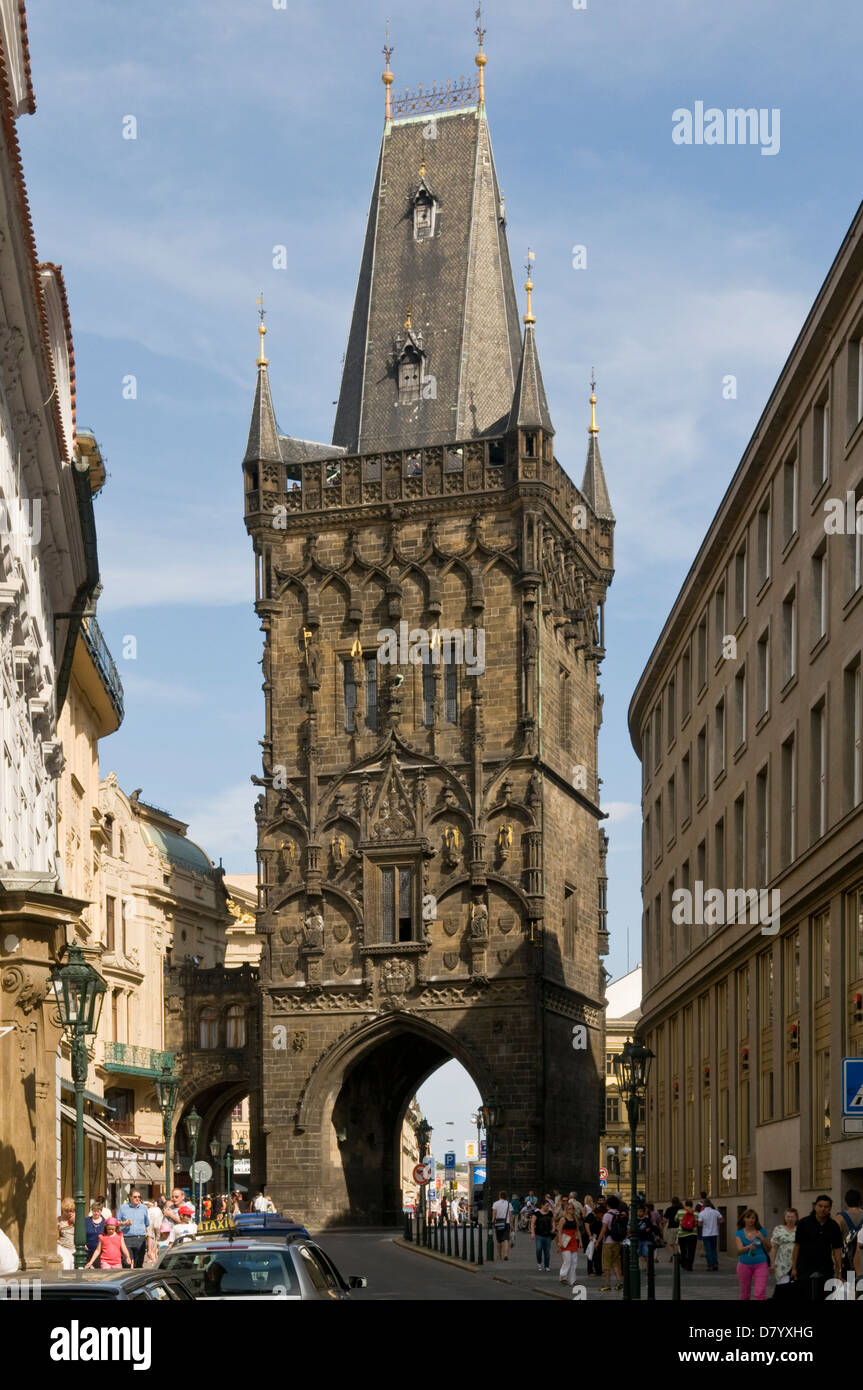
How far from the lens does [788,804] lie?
36.5 m

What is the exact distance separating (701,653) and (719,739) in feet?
13.3

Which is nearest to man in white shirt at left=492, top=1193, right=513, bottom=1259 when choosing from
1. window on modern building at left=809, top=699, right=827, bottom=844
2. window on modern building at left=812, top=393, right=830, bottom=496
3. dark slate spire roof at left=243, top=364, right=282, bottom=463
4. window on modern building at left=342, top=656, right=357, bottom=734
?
window on modern building at left=809, top=699, right=827, bottom=844

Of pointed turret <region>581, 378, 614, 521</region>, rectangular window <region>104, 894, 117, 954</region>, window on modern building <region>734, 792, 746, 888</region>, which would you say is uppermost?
pointed turret <region>581, 378, 614, 521</region>

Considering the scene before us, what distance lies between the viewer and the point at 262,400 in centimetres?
7638

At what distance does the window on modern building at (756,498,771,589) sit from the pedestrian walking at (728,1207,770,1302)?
62.2 ft

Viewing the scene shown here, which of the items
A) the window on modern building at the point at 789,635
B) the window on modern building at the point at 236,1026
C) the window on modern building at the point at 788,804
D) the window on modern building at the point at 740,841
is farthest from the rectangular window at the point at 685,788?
the window on modern building at the point at 236,1026

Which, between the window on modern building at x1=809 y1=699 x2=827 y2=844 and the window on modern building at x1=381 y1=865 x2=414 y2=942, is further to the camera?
the window on modern building at x1=381 y1=865 x2=414 y2=942

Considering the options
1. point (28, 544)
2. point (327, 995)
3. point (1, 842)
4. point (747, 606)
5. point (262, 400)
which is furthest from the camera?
point (262, 400)

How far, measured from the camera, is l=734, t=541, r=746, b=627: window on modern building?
42594 millimetres

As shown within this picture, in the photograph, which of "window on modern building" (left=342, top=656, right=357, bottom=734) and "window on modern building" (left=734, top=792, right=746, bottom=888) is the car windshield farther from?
"window on modern building" (left=342, top=656, right=357, bottom=734)

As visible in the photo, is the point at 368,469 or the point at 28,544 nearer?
the point at 28,544
